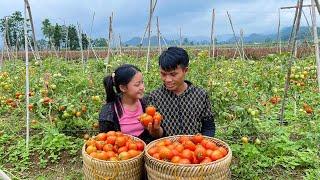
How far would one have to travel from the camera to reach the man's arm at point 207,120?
2639 millimetres

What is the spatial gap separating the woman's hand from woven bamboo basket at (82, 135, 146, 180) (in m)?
0.16

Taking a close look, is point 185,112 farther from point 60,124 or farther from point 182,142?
point 60,124

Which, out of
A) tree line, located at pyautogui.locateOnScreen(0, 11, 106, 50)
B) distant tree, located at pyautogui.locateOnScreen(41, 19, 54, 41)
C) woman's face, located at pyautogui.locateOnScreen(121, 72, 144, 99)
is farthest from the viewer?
distant tree, located at pyautogui.locateOnScreen(41, 19, 54, 41)

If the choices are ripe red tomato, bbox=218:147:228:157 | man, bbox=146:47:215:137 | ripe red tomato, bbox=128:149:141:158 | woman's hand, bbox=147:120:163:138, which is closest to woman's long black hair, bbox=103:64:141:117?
man, bbox=146:47:215:137

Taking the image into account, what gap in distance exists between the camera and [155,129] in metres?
2.35

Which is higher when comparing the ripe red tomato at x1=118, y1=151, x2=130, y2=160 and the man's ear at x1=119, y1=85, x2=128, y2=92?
the man's ear at x1=119, y1=85, x2=128, y2=92

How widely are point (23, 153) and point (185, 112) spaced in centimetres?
175

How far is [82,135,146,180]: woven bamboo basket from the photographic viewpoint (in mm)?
2145

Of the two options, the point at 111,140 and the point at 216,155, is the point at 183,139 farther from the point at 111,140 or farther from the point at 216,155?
the point at 111,140

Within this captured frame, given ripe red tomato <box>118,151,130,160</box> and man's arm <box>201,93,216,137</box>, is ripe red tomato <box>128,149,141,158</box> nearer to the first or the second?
ripe red tomato <box>118,151,130,160</box>

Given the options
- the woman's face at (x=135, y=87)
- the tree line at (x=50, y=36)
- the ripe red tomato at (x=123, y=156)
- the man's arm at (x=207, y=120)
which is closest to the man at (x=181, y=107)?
the man's arm at (x=207, y=120)

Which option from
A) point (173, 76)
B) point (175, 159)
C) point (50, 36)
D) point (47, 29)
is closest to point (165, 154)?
point (175, 159)

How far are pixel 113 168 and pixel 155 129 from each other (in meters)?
0.35

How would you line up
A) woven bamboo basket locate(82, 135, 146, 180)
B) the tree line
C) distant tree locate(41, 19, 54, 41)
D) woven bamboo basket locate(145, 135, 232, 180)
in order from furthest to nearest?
distant tree locate(41, 19, 54, 41)
the tree line
woven bamboo basket locate(82, 135, 146, 180)
woven bamboo basket locate(145, 135, 232, 180)
